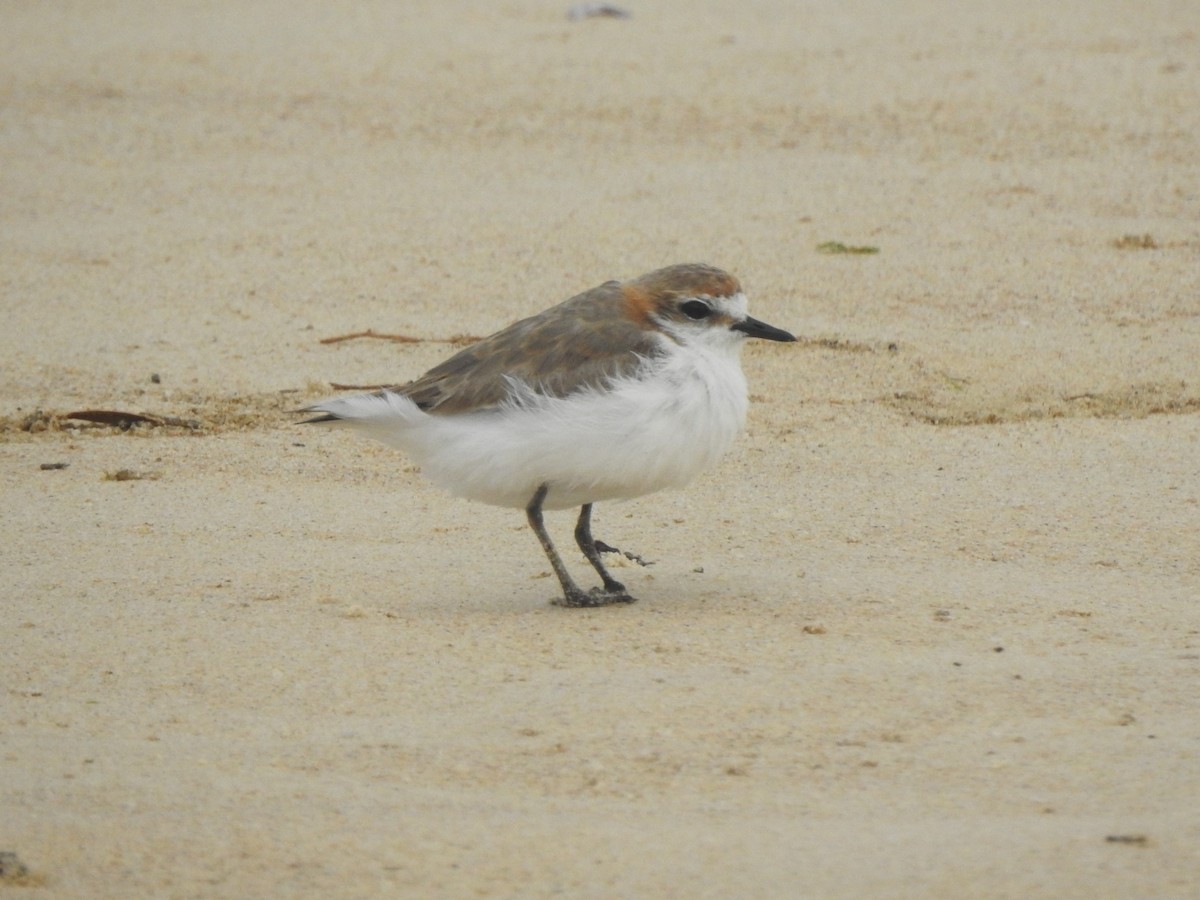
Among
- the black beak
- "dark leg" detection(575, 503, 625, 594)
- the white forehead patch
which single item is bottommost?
"dark leg" detection(575, 503, 625, 594)

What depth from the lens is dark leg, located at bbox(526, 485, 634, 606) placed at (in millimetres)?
5918

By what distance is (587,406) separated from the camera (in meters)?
5.75

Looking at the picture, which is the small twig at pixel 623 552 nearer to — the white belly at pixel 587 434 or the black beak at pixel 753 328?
the white belly at pixel 587 434

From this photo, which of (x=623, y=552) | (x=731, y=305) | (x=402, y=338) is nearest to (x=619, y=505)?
(x=623, y=552)

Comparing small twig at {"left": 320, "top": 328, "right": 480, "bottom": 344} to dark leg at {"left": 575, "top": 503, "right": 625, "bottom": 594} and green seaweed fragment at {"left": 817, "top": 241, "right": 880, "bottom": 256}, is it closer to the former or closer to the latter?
green seaweed fragment at {"left": 817, "top": 241, "right": 880, "bottom": 256}

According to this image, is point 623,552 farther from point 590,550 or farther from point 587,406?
point 587,406

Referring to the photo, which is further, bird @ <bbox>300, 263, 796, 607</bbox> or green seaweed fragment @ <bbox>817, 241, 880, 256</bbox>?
green seaweed fragment @ <bbox>817, 241, 880, 256</bbox>

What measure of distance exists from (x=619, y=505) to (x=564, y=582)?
1.27 meters

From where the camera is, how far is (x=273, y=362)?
868cm

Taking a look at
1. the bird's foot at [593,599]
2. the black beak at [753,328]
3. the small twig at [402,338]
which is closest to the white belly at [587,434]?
the black beak at [753,328]

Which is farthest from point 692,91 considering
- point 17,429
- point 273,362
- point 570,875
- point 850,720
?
point 570,875

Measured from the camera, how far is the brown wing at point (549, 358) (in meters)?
5.86

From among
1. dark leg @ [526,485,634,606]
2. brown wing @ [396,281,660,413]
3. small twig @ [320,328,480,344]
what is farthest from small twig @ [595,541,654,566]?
small twig @ [320,328,480,344]

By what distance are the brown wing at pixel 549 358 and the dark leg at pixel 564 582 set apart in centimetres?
39
